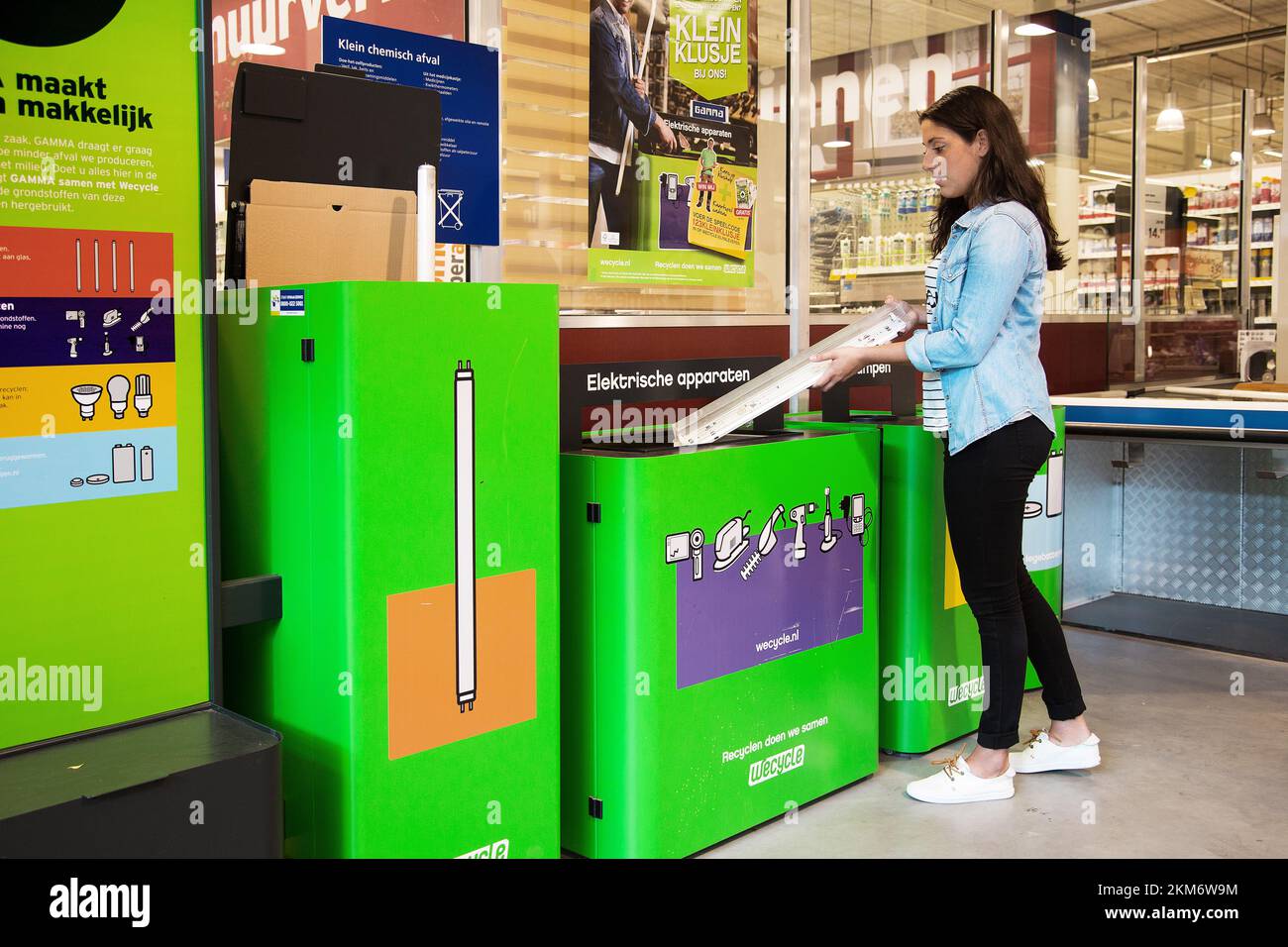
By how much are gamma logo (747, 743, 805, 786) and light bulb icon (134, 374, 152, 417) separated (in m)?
1.59

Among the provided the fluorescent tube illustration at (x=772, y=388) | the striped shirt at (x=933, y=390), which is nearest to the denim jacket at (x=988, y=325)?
the striped shirt at (x=933, y=390)

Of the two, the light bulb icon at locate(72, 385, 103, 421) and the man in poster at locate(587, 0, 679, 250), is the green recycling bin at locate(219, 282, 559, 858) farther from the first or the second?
the man in poster at locate(587, 0, 679, 250)

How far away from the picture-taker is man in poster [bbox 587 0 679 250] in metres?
3.40

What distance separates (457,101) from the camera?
3.01 metres

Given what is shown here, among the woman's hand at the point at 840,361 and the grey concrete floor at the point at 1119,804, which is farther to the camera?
the woman's hand at the point at 840,361

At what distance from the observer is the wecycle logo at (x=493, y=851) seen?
231 centimetres

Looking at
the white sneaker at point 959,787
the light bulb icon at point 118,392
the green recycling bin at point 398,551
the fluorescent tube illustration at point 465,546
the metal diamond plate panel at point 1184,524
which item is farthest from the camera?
the metal diamond plate panel at point 1184,524

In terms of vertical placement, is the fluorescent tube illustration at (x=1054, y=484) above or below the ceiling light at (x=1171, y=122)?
below

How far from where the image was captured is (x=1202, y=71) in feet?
57.4

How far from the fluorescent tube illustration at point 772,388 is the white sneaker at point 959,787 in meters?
1.05

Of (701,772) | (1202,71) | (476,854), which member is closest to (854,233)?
(701,772)
